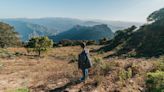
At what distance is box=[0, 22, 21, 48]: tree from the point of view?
97750mm

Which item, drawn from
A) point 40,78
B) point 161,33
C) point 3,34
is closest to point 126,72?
point 40,78

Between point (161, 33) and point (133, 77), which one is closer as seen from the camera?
point (133, 77)

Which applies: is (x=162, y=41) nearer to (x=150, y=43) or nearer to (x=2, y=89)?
(x=150, y=43)

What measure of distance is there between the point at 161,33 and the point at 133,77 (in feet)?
138

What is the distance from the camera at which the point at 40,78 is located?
2080 centimetres

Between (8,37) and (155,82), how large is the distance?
88.3 m

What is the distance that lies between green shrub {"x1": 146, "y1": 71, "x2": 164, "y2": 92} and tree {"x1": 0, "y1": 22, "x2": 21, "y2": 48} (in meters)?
85.3

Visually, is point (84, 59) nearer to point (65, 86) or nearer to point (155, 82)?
point (65, 86)

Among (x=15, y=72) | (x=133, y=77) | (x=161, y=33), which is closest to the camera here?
(x=133, y=77)

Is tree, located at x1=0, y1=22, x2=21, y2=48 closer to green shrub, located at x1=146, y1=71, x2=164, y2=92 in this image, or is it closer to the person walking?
the person walking

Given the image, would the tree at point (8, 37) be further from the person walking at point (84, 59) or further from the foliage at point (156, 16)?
the person walking at point (84, 59)

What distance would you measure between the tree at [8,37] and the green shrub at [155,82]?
85.3 metres

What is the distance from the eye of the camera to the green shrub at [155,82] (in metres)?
14.8

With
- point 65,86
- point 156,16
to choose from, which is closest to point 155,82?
point 65,86
